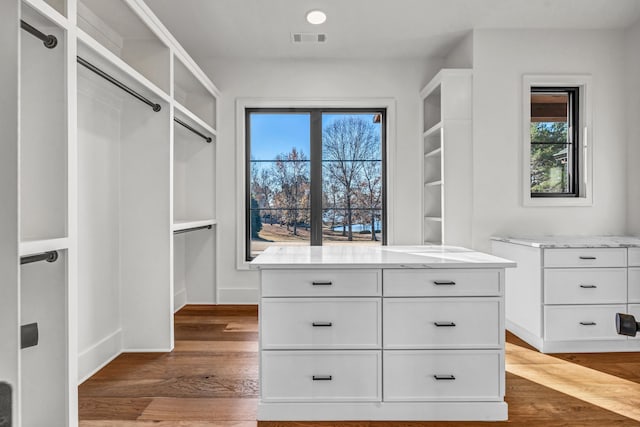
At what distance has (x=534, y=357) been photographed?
9.09 feet

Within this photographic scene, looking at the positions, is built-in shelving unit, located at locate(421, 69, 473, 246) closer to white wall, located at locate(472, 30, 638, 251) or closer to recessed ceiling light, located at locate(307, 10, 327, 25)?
white wall, located at locate(472, 30, 638, 251)

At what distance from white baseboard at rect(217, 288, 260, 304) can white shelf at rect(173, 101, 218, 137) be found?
1623 millimetres

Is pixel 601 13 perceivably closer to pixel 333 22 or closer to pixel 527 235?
pixel 527 235

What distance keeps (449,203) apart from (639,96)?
182 centimetres

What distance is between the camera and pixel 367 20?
3.40m

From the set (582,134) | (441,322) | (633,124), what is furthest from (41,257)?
(633,124)

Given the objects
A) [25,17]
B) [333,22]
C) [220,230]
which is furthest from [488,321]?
[220,230]

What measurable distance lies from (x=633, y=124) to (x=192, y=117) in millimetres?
3762

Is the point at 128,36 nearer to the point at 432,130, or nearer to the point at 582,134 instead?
the point at 432,130

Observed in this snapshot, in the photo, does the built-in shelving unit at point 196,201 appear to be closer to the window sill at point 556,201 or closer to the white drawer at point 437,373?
the white drawer at point 437,373

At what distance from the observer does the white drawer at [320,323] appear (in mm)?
1870

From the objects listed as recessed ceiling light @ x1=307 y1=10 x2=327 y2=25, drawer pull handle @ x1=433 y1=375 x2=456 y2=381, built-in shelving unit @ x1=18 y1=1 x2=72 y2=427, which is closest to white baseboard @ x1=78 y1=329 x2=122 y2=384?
built-in shelving unit @ x1=18 y1=1 x2=72 y2=427

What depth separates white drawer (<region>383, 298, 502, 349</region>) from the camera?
6.15ft

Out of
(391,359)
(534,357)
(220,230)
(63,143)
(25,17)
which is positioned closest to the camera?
(25,17)
